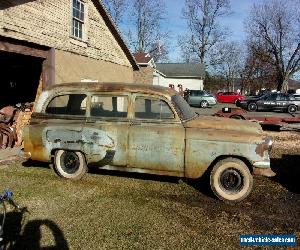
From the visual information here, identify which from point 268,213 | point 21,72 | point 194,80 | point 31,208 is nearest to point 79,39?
point 21,72

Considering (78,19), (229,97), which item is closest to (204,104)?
(229,97)

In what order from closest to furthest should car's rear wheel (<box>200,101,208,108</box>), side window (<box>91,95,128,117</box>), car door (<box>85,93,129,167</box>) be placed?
car door (<box>85,93,129,167</box>)
side window (<box>91,95,128,117</box>)
car's rear wheel (<box>200,101,208,108</box>)

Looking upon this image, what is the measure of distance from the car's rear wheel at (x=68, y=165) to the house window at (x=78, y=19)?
774 cm

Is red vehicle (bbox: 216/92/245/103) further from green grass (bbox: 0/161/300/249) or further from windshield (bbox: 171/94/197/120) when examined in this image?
windshield (bbox: 171/94/197/120)

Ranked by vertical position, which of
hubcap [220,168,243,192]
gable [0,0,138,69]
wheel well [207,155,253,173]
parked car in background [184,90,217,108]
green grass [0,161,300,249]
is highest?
gable [0,0,138,69]

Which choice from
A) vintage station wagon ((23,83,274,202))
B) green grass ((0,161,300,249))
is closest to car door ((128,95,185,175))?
vintage station wagon ((23,83,274,202))

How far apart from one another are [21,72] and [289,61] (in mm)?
45850

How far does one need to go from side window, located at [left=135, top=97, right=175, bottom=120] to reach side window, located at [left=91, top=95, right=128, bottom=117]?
0.85 feet

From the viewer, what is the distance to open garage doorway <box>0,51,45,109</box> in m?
15.3

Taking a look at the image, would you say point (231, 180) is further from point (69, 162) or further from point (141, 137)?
point (69, 162)

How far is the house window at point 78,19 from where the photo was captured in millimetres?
13812

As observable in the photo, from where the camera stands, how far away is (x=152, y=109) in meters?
6.78

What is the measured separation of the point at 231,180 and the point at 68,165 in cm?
332

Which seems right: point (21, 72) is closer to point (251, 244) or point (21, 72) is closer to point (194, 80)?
point (251, 244)
